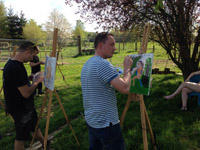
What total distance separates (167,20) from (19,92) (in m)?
4.56

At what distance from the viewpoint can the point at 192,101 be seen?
419cm

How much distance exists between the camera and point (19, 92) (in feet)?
7.52

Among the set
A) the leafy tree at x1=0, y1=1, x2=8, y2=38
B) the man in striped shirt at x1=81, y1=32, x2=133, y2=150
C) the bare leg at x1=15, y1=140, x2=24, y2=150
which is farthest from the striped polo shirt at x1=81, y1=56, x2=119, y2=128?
the leafy tree at x1=0, y1=1, x2=8, y2=38

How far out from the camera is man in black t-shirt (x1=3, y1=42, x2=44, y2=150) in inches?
85.9

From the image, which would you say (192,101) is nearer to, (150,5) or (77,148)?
(150,5)

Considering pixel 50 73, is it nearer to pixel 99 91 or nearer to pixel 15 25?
pixel 99 91

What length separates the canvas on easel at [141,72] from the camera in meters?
2.00

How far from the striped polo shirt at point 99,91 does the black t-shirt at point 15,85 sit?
1.04m

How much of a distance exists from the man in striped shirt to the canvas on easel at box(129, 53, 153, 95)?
46cm

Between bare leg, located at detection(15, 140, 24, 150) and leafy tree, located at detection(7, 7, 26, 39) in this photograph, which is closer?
bare leg, located at detection(15, 140, 24, 150)

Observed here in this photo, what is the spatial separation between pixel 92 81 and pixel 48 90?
49.7 inches

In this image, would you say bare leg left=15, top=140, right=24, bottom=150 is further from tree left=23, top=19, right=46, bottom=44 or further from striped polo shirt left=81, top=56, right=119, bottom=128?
tree left=23, top=19, right=46, bottom=44

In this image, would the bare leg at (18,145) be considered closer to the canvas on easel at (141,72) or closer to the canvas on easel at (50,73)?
the canvas on easel at (50,73)

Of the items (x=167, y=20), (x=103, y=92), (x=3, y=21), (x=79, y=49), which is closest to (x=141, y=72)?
(x=103, y=92)
